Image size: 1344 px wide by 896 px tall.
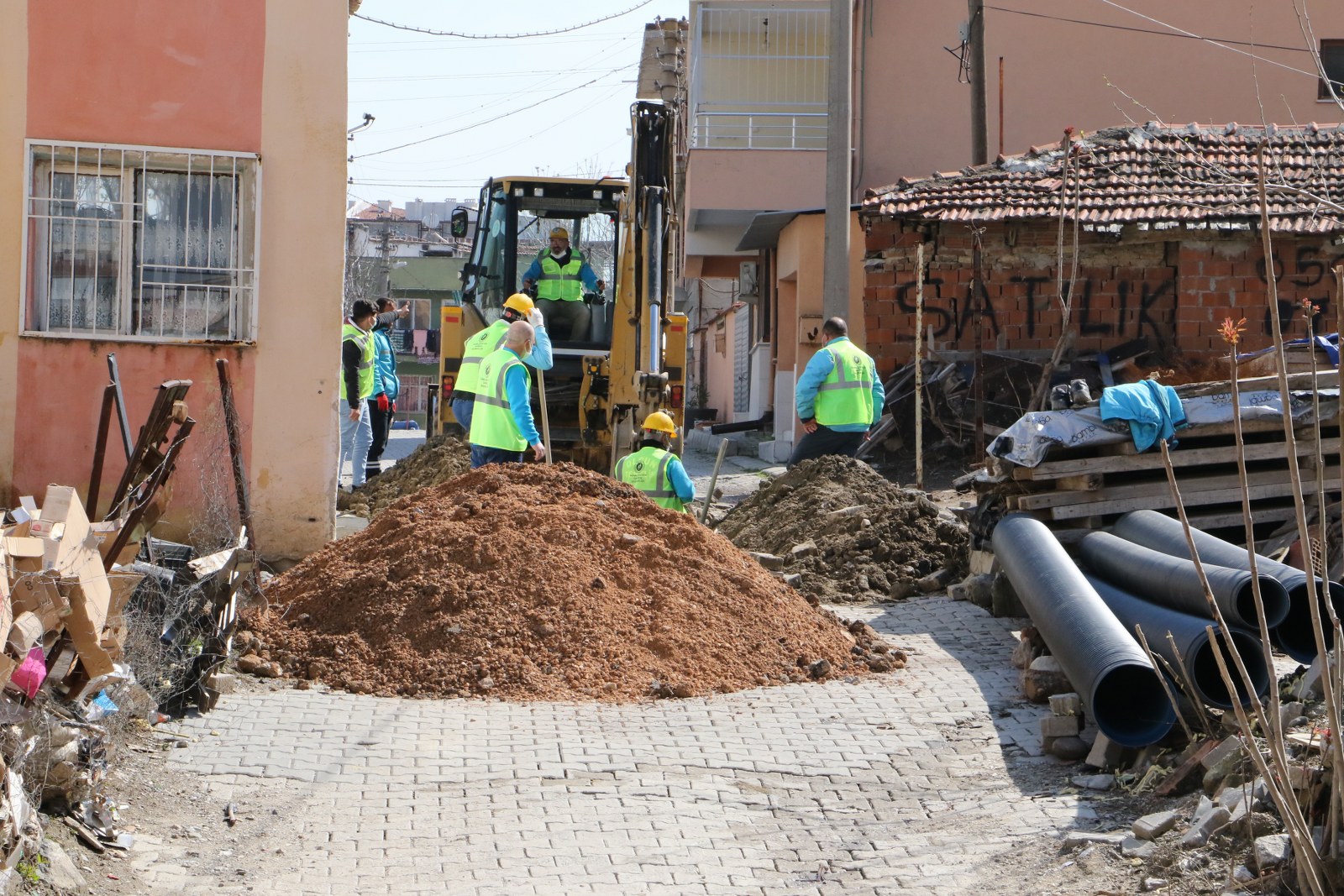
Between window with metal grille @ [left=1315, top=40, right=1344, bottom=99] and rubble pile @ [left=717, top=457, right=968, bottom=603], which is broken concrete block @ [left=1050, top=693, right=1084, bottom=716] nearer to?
rubble pile @ [left=717, top=457, right=968, bottom=603]

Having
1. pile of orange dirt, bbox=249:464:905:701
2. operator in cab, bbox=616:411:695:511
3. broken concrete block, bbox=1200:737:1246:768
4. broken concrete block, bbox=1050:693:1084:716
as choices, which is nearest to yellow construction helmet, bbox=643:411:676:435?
operator in cab, bbox=616:411:695:511

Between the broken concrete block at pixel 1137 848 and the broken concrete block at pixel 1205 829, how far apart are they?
102mm

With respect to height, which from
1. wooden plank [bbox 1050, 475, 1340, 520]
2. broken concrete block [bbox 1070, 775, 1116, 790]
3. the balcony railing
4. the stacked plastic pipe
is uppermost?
the balcony railing

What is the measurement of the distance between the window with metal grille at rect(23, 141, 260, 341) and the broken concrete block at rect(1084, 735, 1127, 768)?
5.86 m

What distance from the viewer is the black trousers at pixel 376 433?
1488cm

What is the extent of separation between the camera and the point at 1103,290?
1599cm

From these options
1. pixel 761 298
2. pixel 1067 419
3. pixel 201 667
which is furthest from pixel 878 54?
pixel 201 667

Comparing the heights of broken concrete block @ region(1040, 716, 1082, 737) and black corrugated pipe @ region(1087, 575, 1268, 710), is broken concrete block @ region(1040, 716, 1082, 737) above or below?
below

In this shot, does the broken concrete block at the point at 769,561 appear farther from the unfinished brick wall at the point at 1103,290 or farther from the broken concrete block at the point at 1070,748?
the unfinished brick wall at the point at 1103,290

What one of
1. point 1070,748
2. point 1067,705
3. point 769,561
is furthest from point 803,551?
point 1070,748

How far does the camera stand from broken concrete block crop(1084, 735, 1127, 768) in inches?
217

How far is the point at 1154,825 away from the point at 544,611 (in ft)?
11.2

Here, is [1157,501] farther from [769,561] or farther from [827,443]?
[827,443]

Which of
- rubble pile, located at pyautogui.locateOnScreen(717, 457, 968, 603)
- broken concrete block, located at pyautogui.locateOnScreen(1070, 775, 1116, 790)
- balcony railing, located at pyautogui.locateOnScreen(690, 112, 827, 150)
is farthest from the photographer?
balcony railing, located at pyautogui.locateOnScreen(690, 112, 827, 150)
